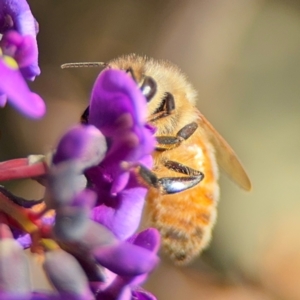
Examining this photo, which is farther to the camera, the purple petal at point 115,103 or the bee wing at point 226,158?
the bee wing at point 226,158

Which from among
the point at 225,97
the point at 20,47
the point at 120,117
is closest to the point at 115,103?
the point at 120,117

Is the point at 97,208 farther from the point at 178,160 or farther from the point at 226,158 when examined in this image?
the point at 226,158

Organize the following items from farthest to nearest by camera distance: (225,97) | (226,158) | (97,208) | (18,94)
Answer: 1. (225,97)
2. (226,158)
3. (97,208)
4. (18,94)

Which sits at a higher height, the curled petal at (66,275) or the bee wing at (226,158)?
the curled petal at (66,275)

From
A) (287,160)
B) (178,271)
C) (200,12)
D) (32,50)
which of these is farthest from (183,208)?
(200,12)

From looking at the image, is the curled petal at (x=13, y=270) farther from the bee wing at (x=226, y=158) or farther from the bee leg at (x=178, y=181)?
the bee wing at (x=226, y=158)

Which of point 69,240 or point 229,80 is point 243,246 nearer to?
point 229,80

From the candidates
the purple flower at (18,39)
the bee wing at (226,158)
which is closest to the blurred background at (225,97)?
the bee wing at (226,158)
